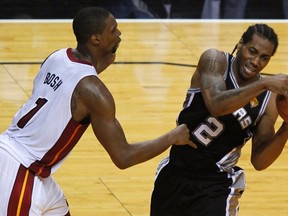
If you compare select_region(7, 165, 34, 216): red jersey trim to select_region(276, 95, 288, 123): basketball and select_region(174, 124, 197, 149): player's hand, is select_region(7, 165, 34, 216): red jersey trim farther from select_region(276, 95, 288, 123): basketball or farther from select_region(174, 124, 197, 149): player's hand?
select_region(276, 95, 288, 123): basketball

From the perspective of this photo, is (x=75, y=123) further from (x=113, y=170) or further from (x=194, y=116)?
(x=113, y=170)

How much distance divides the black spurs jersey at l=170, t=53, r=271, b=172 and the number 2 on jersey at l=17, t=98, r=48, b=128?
2.66 feet

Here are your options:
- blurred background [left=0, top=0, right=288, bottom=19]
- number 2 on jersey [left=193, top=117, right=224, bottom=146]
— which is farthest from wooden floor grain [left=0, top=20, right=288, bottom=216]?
number 2 on jersey [left=193, top=117, right=224, bottom=146]

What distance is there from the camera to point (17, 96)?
7859 mm

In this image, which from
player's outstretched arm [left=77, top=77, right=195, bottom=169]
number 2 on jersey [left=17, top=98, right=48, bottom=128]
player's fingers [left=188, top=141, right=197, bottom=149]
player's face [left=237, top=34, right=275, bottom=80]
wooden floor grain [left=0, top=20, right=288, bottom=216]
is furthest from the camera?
wooden floor grain [left=0, top=20, right=288, bottom=216]

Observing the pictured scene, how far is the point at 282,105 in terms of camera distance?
429cm

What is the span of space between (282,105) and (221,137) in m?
0.37

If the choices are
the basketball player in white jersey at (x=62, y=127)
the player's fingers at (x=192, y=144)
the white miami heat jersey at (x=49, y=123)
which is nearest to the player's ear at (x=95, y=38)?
the basketball player in white jersey at (x=62, y=127)

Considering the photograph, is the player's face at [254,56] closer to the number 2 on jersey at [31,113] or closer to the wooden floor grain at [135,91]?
the number 2 on jersey at [31,113]

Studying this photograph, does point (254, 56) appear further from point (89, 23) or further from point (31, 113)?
point (31, 113)

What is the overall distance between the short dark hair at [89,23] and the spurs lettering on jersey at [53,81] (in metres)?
0.20

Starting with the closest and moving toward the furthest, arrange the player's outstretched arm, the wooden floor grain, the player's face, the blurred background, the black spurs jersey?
A: 1. the player's outstretched arm
2. the player's face
3. the black spurs jersey
4. the wooden floor grain
5. the blurred background

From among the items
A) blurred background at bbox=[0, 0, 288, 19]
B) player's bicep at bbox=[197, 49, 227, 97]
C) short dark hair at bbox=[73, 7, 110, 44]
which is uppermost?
short dark hair at bbox=[73, 7, 110, 44]

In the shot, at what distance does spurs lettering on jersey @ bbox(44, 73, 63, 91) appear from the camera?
13.2 ft
